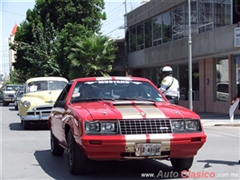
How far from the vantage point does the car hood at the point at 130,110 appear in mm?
6398

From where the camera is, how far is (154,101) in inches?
306

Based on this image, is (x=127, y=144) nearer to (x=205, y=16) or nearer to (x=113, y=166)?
(x=113, y=166)

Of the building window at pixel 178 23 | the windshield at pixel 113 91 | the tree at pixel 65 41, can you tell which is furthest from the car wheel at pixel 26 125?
the tree at pixel 65 41

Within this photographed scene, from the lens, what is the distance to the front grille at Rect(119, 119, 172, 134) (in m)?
6.28

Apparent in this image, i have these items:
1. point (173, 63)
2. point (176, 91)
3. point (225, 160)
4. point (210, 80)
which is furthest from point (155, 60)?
point (225, 160)

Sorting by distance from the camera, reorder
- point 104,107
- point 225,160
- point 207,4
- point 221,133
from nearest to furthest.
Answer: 1. point 104,107
2. point 225,160
3. point 221,133
4. point 207,4

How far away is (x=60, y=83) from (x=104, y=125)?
10083mm

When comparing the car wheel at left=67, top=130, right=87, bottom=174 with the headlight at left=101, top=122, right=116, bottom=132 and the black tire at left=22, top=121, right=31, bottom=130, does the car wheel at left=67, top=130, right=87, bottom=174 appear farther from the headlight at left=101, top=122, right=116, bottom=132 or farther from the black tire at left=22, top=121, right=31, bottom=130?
the black tire at left=22, top=121, right=31, bottom=130

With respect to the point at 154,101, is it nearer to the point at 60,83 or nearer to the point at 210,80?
the point at 60,83

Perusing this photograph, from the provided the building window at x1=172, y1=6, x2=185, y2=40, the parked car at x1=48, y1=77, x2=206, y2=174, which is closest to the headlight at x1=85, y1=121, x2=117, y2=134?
the parked car at x1=48, y1=77, x2=206, y2=174

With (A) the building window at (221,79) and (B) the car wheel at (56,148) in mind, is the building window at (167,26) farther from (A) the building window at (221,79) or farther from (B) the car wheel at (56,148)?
(B) the car wheel at (56,148)

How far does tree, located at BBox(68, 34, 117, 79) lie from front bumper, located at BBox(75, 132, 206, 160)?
2382 cm

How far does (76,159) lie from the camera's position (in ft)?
21.9

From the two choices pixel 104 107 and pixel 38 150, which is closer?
pixel 104 107
